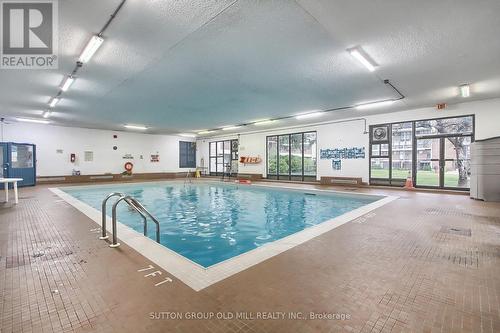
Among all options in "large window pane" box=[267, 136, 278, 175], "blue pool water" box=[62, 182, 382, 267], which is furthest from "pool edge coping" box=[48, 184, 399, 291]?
"large window pane" box=[267, 136, 278, 175]

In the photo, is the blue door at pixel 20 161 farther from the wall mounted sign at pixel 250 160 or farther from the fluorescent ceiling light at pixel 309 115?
the fluorescent ceiling light at pixel 309 115

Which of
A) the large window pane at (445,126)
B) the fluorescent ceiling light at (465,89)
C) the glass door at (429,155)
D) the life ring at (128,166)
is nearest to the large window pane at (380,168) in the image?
the glass door at (429,155)

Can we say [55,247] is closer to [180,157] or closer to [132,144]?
[132,144]

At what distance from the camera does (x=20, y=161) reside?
9.80 metres

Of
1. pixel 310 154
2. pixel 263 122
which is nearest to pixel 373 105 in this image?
pixel 310 154

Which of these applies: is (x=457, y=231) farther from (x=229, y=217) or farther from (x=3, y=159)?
(x=3, y=159)

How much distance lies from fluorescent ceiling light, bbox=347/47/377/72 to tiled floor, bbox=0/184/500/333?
9.93 feet

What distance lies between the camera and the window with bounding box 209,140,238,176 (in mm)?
15074

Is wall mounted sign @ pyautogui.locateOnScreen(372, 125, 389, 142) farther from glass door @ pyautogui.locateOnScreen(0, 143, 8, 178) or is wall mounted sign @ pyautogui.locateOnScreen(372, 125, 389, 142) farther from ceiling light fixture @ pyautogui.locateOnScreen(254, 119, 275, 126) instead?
glass door @ pyautogui.locateOnScreen(0, 143, 8, 178)

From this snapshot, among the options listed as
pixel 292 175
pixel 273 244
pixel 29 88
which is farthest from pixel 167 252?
pixel 292 175

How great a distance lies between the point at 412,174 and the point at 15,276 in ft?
34.1

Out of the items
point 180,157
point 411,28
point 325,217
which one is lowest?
point 325,217

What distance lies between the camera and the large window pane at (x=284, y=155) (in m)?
12.4

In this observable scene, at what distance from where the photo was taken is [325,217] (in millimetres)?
5750
